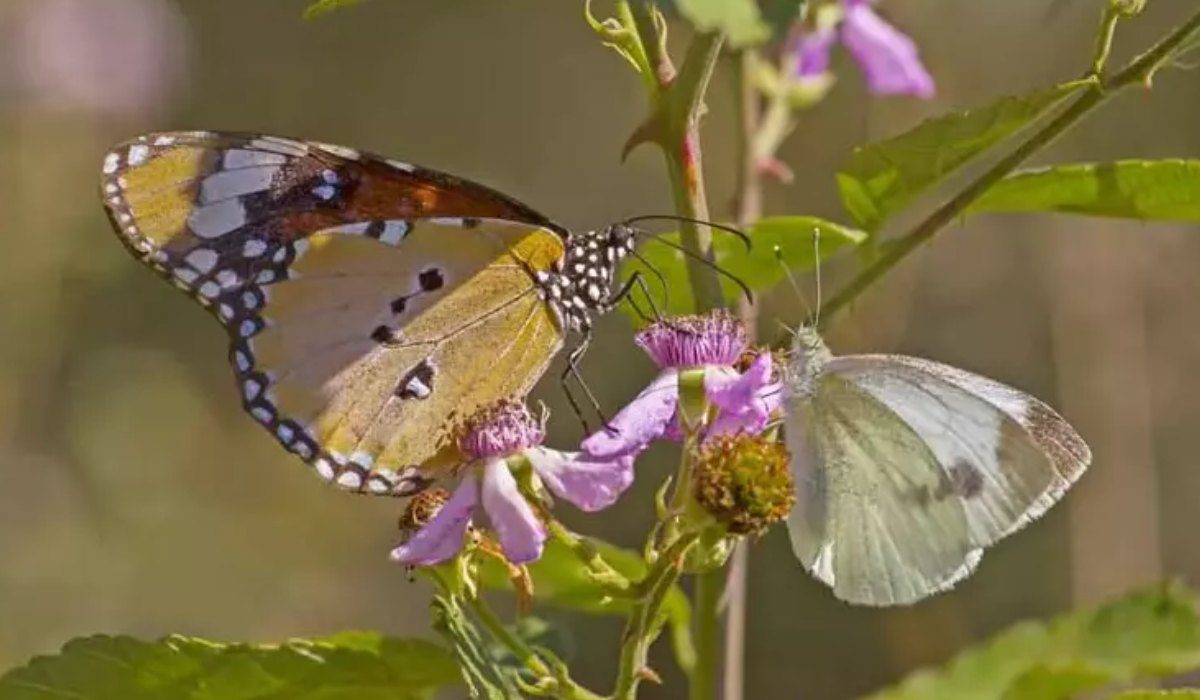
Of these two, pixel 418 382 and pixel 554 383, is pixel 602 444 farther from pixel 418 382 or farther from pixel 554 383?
pixel 554 383

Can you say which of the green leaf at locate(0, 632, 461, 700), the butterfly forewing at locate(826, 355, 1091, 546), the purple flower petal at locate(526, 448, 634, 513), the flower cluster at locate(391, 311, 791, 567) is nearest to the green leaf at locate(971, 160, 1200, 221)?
the butterfly forewing at locate(826, 355, 1091, 546)

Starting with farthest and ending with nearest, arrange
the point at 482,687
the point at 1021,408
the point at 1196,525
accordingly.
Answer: the point at 1196,525 < the point at 1021,408 < the point at 482,687

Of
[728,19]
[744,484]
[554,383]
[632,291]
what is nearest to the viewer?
[728,19]

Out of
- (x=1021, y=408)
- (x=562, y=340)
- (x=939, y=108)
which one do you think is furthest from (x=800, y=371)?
(x=939, y=108)

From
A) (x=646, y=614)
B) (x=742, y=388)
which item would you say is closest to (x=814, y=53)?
(x=742, y=388)

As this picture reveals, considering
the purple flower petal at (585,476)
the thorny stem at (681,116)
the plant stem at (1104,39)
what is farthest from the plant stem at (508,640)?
the plant stem at (1104,39)

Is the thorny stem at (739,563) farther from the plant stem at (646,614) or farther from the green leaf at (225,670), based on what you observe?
the green leaf at (225,670)

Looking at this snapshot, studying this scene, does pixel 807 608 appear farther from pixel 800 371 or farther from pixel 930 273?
pixel 800 371
